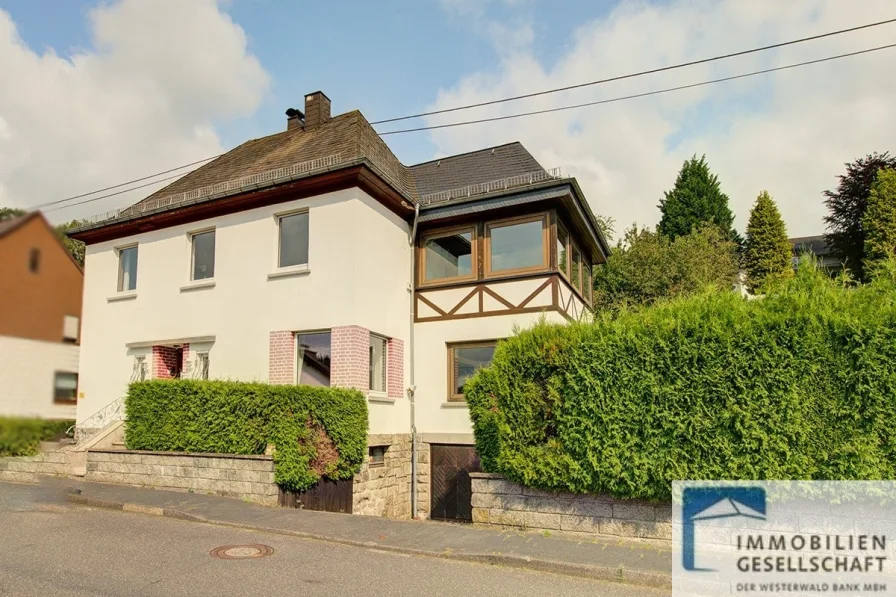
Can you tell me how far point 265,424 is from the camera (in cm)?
1105

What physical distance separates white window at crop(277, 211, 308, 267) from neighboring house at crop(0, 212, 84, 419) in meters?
13.0

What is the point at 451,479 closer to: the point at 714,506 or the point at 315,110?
the point at 714,506

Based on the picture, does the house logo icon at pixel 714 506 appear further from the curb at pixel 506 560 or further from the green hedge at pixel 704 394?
the curb at pixel 506 560

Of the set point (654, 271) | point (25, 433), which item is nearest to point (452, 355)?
point (25, 433)

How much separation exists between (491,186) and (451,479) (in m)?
6.81

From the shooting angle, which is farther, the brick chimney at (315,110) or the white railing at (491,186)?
the brick chimney at (315,110)

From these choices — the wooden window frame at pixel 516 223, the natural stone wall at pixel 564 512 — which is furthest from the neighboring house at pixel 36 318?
the wooden window frame at pixel 516 223

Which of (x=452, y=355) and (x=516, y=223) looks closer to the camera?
(x=516, y=223)

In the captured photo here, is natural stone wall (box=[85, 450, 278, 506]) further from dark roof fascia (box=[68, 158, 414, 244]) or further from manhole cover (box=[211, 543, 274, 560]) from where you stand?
dark roof fascia (box=[68, 158, 414, 244])

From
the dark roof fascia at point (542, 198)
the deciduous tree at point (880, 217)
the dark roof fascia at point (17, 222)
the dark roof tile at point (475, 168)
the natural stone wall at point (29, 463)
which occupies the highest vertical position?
the deciduous tree at point (880, 217)

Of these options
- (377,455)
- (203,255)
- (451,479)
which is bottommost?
(451,479)

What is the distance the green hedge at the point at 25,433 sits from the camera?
918 millimetres

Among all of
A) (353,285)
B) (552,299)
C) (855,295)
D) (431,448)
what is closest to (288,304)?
(353,285)

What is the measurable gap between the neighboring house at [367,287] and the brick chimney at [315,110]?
88.9 inches
